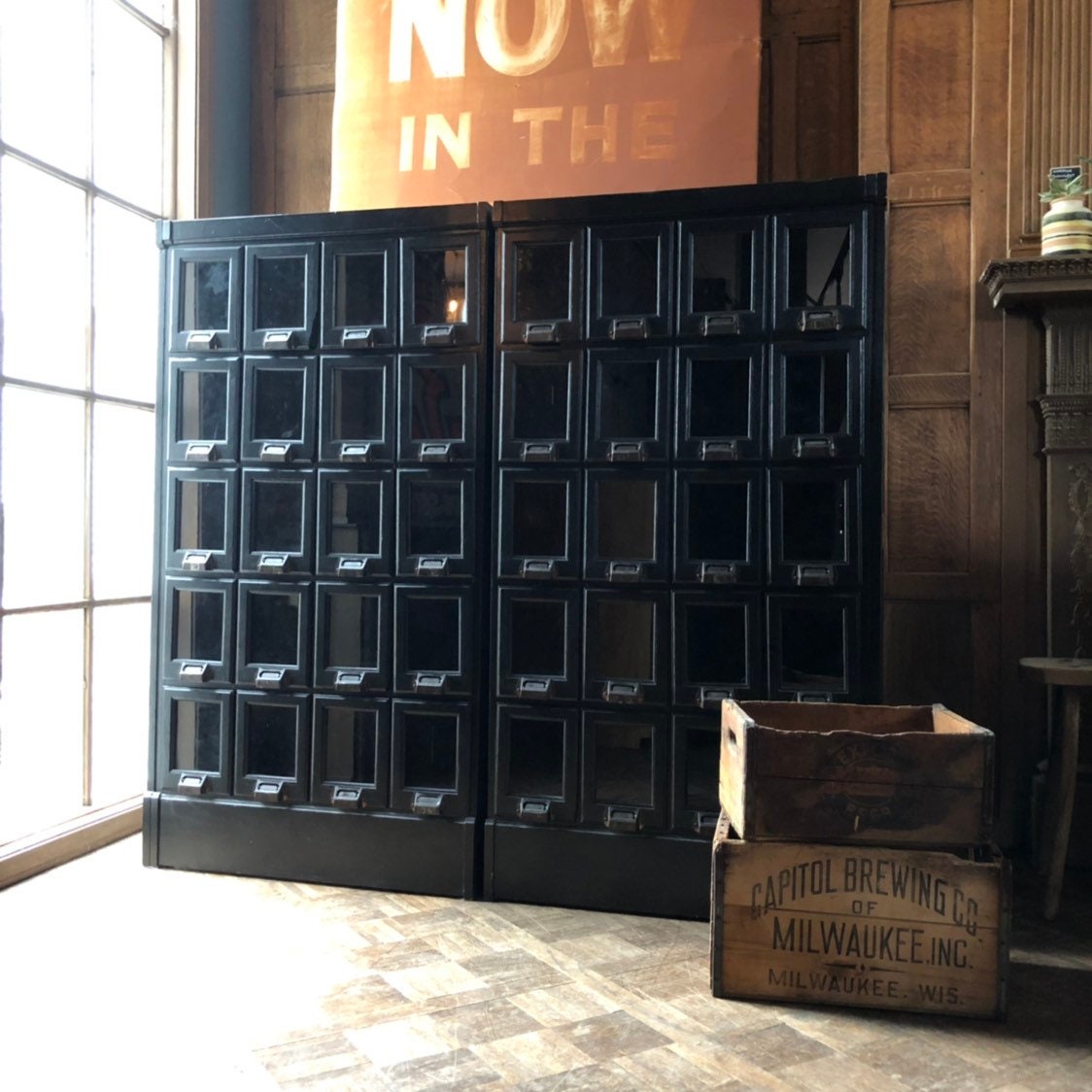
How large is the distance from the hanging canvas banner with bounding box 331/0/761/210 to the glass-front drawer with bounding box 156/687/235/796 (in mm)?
1837

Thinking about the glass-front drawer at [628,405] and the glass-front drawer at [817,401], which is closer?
the glass-front drawer at [817,401]

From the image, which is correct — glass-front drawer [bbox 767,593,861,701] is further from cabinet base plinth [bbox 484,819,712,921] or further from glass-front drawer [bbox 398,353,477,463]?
glass-front drawer [bbox 398,353,477,463]

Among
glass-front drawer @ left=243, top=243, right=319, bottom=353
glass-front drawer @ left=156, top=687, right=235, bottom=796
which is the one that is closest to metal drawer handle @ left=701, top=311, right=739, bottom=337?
glass-front drawer @ left=243, top=243, right=319, bottom=353

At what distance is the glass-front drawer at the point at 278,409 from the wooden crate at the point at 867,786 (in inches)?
59.0

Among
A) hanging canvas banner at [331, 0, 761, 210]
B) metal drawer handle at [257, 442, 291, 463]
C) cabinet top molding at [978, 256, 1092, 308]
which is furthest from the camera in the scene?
hanging canvas banner at [331, 0, 761, 210]

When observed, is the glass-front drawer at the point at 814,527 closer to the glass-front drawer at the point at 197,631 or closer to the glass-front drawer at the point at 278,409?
the glass-front drawer at the point at 278,409

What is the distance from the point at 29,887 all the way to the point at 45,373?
1478 mm

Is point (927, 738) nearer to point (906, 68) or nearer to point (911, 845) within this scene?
point (911, 845)

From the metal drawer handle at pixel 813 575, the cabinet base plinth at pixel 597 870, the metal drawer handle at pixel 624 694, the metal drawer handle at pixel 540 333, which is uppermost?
the metal drawer handle at pixel 540 333

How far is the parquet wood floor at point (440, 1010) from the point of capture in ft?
6.15

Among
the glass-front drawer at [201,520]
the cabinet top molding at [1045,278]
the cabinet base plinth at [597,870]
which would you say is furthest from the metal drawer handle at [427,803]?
the cabinet top molding at [1045,278]

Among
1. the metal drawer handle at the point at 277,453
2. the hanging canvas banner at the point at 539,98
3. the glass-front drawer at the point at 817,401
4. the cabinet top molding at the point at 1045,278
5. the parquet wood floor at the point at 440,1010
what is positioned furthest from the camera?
the hanging canvas banner at the point at 539,98

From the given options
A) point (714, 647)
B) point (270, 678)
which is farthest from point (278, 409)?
point (714, 647)

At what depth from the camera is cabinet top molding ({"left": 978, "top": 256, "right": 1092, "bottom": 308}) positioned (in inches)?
120
